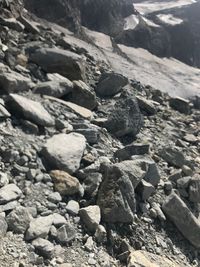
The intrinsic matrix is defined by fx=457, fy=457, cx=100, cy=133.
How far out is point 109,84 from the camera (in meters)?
10.9

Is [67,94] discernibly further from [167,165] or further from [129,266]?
[129,266]

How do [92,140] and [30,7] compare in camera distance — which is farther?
[30,7]

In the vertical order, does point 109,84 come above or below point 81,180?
below

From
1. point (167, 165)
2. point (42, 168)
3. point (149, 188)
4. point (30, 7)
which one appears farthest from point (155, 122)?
point (30, 7)

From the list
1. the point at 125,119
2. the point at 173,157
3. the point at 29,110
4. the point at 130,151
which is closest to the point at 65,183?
the point at 29,110

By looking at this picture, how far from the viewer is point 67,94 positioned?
9.29 metres

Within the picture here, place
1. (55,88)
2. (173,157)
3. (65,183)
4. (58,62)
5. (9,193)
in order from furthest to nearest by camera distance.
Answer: (58,62) → (55,88) → (173,157) → (65,183) → (9,193)

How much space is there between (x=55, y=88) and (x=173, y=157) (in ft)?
8.66

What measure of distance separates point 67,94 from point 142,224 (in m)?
3.80

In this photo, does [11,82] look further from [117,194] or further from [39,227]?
[39,227]

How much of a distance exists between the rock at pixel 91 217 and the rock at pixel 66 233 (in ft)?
0.96

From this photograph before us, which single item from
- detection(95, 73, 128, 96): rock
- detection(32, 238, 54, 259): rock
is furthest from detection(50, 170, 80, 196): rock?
detection(95, 73, 128, 96): rock

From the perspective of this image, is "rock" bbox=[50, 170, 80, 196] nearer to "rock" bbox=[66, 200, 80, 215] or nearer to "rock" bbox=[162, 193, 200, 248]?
"rock" bbox=[66, 200, 80, 215]

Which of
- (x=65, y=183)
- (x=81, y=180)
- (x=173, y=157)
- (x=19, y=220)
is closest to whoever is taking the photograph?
(x=19, y=220)
